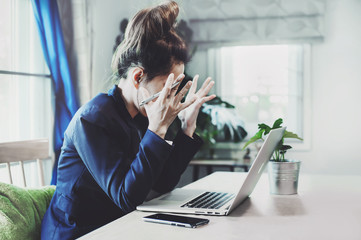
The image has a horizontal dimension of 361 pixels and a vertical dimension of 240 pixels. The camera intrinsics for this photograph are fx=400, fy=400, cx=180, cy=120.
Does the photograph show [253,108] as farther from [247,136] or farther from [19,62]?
[19,62]

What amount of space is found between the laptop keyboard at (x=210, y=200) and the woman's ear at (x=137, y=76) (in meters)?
0.39

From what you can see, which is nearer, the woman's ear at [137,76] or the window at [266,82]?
the woman's ear at [137,76]

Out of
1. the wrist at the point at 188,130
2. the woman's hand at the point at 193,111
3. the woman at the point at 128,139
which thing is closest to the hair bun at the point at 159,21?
the woman at the point at 128,139

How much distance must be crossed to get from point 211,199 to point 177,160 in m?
0.27

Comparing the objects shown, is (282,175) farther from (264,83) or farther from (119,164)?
(264,83)

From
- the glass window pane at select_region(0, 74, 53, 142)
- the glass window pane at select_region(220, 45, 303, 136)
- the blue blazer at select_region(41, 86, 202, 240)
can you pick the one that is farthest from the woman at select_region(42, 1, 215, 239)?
the glass window pane at select_region(220, 45, 303, 136)

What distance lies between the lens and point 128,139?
116cm

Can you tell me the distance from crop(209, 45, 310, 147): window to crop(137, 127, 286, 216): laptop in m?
2.59

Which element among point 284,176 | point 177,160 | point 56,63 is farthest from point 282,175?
point 56,63

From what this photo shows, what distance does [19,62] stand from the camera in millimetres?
2510

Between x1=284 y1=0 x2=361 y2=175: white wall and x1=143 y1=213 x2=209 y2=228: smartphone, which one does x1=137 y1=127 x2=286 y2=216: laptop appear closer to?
x1=143 y1=213 x2=209 y2=228: smartphone

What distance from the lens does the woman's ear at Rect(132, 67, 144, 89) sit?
123cm

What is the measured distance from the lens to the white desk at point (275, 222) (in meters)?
0.79

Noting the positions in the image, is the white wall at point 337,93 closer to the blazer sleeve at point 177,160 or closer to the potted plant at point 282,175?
the blazer sleeve at point 177,160
